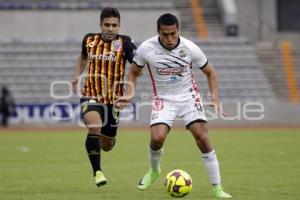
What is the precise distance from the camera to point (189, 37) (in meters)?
41.2

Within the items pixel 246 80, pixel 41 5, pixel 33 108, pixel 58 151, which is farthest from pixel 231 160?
pixel 41 5

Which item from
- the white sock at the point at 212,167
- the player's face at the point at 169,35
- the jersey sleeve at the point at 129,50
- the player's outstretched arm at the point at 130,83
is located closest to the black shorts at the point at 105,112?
the player's outstretched arm at the point at 130,83

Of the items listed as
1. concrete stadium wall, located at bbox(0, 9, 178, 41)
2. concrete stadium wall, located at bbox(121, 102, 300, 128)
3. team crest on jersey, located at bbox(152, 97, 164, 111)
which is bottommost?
concrete stadium wall, located at bbox(121, 102, 300, 128)

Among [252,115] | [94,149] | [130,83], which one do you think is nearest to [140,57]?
[130,83]

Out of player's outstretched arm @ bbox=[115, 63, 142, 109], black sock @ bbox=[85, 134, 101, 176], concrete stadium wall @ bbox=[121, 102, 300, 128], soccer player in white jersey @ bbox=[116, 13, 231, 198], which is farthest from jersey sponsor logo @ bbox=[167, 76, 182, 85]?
concrete stadium wall @ bbox=[121, 102, 300, 128]

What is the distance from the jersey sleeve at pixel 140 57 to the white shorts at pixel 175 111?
541 mm

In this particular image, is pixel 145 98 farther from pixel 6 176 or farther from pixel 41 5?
pixel 6 176

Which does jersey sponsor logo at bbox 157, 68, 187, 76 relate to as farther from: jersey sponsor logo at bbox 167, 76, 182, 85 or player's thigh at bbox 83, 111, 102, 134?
player's thigh at bbox 83, 111, 102, 134

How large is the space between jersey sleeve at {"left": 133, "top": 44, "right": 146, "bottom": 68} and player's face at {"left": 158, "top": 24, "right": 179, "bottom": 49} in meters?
0.31

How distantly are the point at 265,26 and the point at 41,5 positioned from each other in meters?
11.0

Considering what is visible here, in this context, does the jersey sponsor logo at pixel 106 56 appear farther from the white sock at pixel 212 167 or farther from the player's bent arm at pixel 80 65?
the white sock at pixel 212 167

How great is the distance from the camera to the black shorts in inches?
487

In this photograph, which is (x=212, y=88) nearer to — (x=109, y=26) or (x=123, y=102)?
(x=123, y=102)

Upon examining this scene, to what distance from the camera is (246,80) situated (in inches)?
1547
